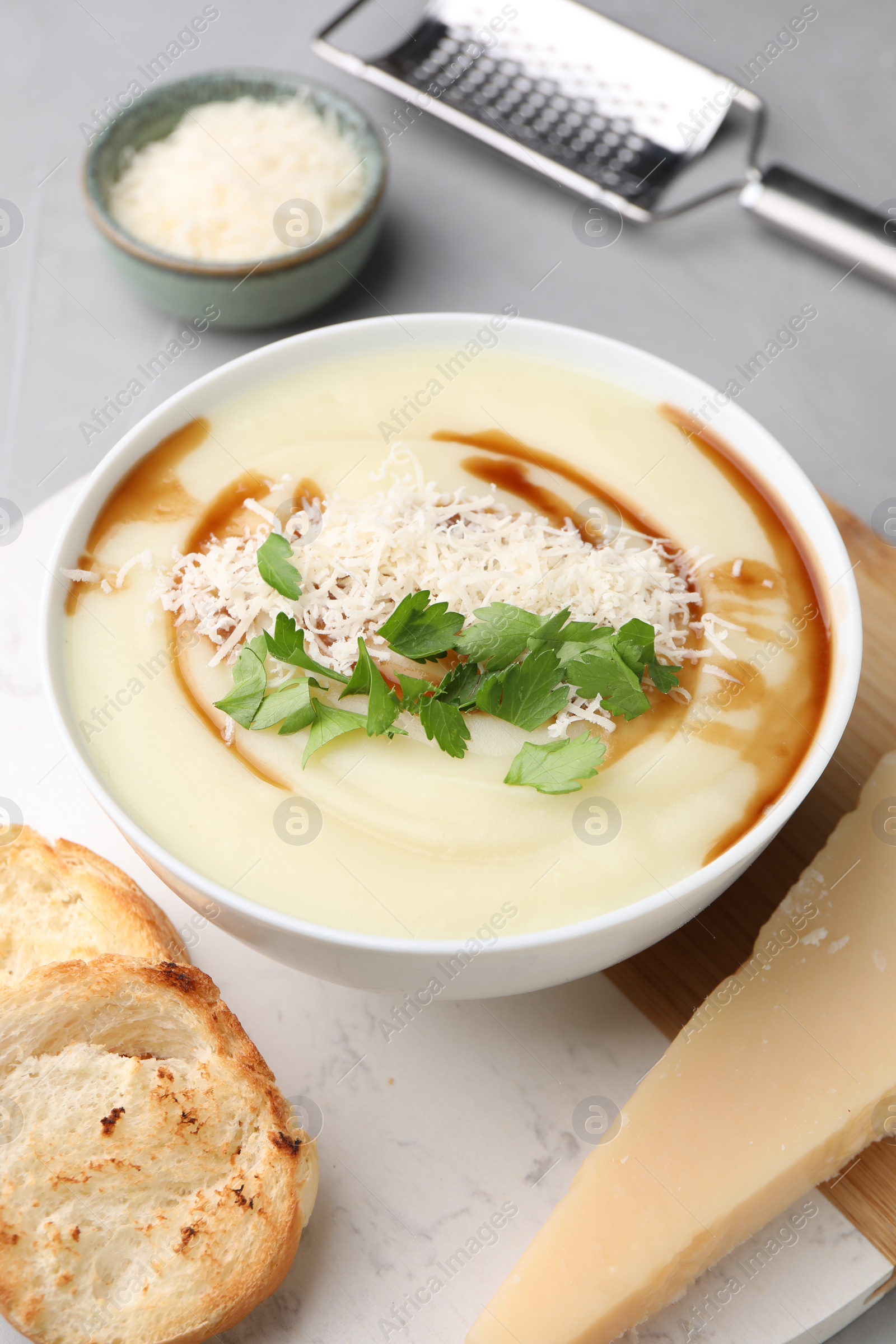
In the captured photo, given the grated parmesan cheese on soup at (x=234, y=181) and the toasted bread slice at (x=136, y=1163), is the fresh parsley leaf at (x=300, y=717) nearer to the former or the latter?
the toasted bread slice at (x=136, y=1163)

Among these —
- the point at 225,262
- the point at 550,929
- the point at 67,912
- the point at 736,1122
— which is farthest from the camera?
the point at 225,262

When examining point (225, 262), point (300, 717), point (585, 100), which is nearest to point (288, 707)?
point (300, 717)

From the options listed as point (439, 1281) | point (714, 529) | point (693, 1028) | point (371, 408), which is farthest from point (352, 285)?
point (439, 1281)

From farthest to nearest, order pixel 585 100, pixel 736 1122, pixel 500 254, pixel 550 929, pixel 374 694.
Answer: pixel 500 254 → pixel 585 100 → pixel 736 1122 → pixel 374 694 → pixel 550 929

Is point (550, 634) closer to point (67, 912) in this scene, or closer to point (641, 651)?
point (641, 651)

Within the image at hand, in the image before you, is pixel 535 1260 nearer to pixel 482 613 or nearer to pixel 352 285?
Answer: pixel 482 613

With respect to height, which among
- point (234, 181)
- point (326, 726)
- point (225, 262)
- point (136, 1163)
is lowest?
point (136, 1163)

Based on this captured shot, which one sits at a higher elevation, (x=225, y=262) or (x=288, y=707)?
(x=288, y=707)

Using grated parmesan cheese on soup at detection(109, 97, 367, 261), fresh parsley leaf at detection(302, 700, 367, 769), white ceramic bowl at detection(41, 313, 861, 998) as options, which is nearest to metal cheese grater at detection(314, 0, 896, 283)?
grated parmesan cheese on soup at detection(109, 97, 367, 261)
